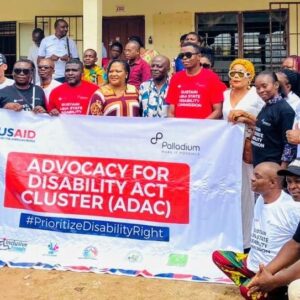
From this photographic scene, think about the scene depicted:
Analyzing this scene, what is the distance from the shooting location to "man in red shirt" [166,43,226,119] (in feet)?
16.5

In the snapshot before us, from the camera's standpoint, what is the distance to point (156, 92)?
533 cm

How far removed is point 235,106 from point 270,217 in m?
1.30

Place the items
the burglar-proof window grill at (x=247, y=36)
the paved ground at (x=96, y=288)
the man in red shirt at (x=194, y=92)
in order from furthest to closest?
the burglar-proof window grill at (x=247, y=36) < the man in red shirt at (x=194, y=92) < the paved ground at (x=96, y=288)

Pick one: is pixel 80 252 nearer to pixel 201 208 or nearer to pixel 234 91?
pixel 201 208

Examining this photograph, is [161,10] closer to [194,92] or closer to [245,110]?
[194,92]

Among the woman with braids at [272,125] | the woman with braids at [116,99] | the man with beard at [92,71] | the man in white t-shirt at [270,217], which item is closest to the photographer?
the man in white t-shirt at [270,217]

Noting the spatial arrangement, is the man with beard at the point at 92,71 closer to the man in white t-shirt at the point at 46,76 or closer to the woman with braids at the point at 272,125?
the man in white t-shirt at the point at 46,76

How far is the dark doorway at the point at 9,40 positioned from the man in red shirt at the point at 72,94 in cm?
623

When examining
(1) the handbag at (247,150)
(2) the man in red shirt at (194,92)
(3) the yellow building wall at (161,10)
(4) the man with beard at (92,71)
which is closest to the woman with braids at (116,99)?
(2) the man in red shirt at (194,92)

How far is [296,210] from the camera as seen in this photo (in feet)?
12.5

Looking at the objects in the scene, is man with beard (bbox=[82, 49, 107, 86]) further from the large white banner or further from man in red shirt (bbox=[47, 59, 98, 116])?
the large white banner

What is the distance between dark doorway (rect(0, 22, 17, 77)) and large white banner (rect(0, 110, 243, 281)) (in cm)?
658

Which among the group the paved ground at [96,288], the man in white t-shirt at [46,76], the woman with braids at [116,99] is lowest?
the paved ground at [96,288]

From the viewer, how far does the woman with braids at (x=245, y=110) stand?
480 cm
